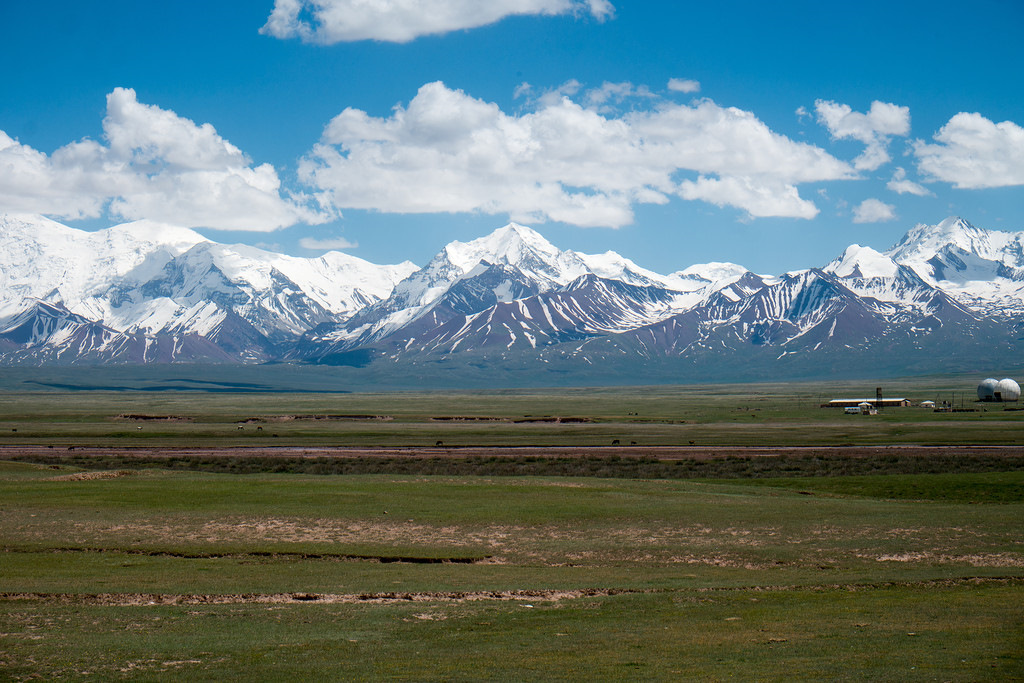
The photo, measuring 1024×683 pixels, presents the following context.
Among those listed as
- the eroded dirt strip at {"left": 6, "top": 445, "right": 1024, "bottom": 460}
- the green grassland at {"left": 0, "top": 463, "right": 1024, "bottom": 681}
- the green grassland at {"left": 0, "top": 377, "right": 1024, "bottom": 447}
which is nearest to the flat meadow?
the green grassland at {"left": 0, "top": 463, "right": 1024, "bottom": 681}

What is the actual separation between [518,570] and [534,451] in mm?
→ 58805

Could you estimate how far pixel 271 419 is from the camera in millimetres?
171500

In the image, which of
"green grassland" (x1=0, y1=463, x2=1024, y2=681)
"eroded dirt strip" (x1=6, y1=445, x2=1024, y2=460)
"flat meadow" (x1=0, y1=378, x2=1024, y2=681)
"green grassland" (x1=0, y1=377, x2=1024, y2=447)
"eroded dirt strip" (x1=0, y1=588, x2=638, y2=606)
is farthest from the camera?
"green grassland" (x1=0, y1=377, x2=1024, y2=447)

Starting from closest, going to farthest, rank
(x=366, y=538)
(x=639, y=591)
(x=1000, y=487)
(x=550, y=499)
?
(x=639, y=591), (x=366, y=538), (x=550, y=499), (x=1000, y=487)

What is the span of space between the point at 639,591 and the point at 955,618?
389 inches

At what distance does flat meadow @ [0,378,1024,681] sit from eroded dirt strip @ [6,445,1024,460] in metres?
6.14

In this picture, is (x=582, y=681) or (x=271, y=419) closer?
(x=582, y=681)

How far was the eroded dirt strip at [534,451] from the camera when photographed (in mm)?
87375

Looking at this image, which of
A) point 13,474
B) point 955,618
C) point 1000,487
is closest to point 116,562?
point 955,618

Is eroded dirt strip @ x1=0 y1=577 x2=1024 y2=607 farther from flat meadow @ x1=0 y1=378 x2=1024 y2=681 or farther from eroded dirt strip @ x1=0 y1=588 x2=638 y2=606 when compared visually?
flat meadow @ x1=0 y1=378 x2=1024 y2=681

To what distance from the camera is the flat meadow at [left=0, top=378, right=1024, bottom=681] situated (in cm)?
2198

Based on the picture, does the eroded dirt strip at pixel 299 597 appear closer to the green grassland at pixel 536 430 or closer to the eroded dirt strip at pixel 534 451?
the eroded dirt strip at pixel 534 451

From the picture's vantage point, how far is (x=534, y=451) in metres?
94.4

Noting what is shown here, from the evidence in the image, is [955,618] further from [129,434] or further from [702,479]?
[129,434]
